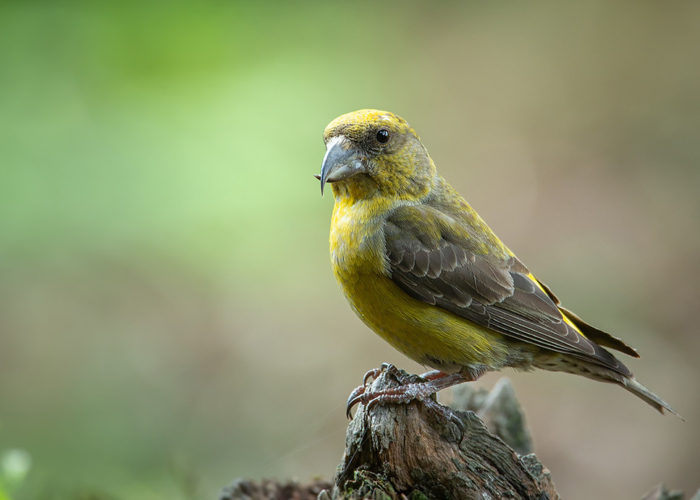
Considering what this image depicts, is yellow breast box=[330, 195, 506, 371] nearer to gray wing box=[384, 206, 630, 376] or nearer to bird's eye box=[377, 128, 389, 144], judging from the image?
gray wing box=[384, 206, 630, 376]

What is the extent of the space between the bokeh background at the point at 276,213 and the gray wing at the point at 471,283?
2.38 meters

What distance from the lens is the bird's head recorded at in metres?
4.36

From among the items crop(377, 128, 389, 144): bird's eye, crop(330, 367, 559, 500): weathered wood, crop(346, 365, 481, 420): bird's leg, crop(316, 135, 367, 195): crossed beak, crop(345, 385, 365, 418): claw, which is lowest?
crop(330, 367, 559, 500): weathered wood

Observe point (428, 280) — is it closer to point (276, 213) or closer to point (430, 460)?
point (430, 460)

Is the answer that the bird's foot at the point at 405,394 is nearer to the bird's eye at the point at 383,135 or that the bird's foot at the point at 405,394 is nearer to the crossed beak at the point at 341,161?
the crossed beak at the point at 341,161

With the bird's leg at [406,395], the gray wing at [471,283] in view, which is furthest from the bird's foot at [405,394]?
the gray wing at [471,283]

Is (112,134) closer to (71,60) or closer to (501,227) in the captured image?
(71,60)

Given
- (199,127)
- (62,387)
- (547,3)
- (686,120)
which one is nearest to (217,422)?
(62,387)

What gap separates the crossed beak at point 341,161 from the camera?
427cm

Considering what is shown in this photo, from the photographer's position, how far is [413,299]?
4.26 metres

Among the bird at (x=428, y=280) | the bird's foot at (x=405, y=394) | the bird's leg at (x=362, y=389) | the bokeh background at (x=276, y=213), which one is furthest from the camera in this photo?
the bokeh background at (x=276, y=213)

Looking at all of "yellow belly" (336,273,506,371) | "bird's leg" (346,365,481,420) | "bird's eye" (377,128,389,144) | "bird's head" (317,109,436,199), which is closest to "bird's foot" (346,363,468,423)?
"bird's leg" (346,365,481,420)

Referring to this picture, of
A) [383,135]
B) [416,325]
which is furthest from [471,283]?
[383,135]

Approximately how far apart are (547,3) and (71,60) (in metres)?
6.41
